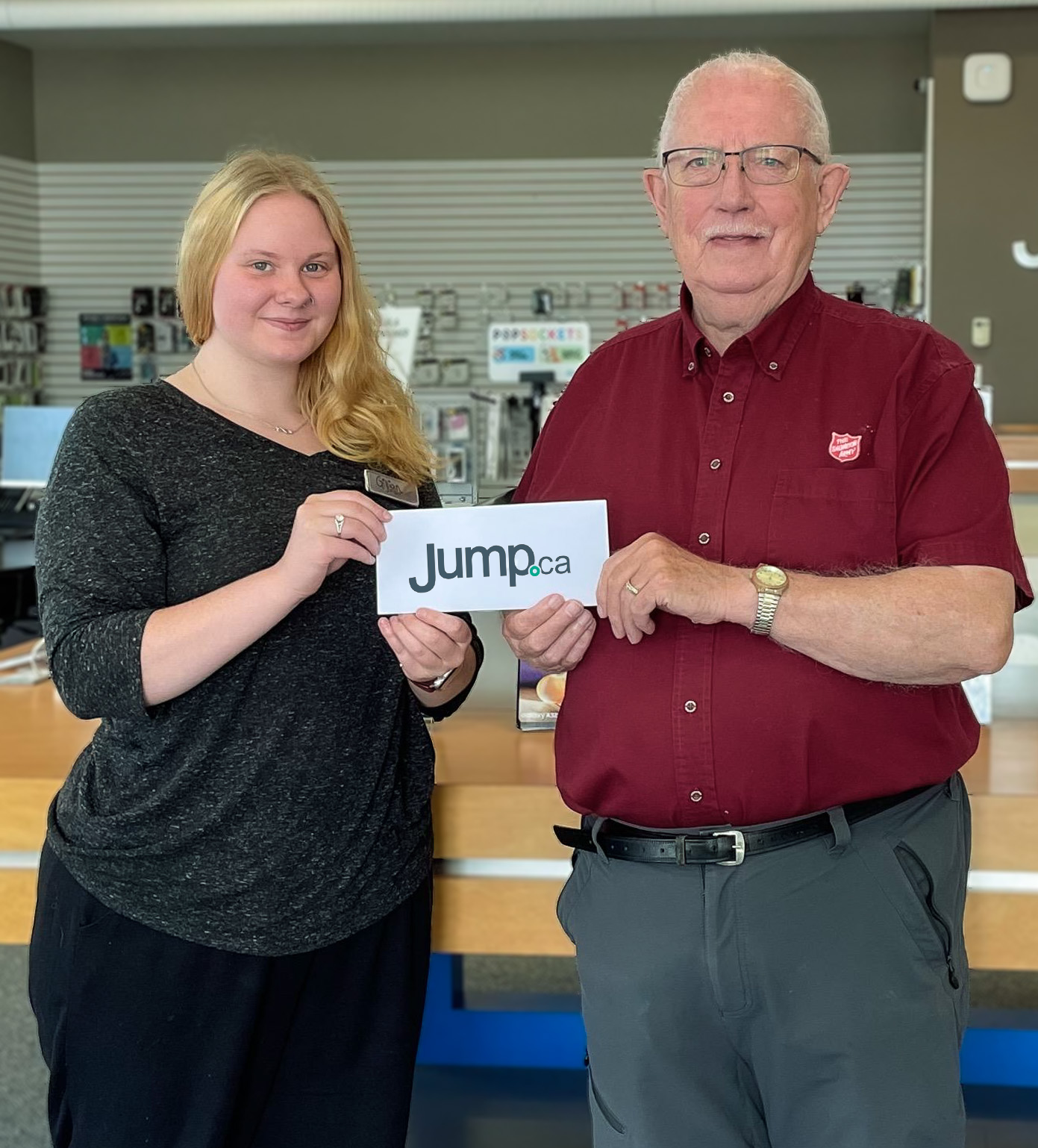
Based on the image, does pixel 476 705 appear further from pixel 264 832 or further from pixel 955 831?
pixel 955 831

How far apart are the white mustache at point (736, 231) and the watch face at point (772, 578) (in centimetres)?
44

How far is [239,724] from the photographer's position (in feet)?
5.66

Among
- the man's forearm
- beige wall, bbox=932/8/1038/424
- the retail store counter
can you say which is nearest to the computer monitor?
the retail store counter

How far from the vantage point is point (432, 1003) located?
3.07 metres

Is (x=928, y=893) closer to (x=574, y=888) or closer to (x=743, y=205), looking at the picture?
(x=574, y=888)

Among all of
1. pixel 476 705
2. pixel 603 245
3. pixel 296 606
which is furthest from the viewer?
pixel 603 245

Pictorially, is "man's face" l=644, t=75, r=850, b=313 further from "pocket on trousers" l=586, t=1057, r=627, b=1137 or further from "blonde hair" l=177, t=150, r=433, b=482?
"pocket on trousers" l=586, t=1057, r=627, b=1137

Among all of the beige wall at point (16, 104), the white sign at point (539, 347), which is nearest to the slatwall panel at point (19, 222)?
the beige wall at point (16, 104)

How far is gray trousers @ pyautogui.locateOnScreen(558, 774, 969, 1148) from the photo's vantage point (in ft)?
5.08

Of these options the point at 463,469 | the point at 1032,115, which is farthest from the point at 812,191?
the point at 1032,115

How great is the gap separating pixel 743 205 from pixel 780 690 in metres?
0.60

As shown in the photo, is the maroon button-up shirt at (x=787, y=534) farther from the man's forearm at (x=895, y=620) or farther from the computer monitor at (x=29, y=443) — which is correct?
the computer monitor at (x=29, y=443)

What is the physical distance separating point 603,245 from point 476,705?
708 centimetres

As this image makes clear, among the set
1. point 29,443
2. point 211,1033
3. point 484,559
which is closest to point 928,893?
point 484,559
